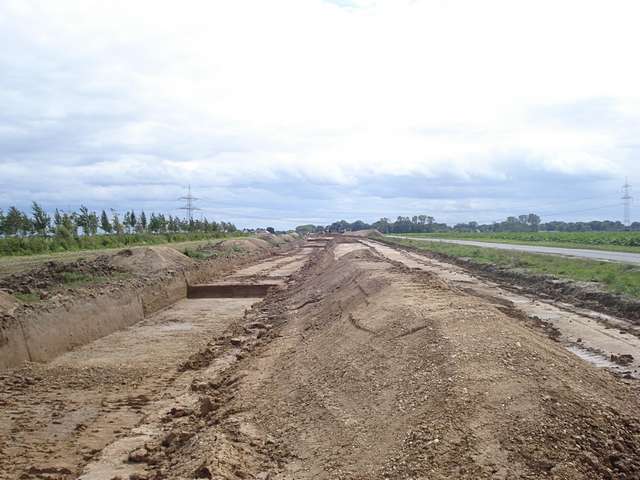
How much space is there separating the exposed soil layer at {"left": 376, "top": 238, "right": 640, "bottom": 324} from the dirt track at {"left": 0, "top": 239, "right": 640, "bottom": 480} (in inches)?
277

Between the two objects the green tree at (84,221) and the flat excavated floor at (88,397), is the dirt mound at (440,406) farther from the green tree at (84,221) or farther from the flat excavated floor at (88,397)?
the green tree at (84,221)

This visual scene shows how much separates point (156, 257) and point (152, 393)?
1790 centimetres

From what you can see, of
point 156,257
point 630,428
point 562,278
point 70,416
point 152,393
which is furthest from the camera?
point 156,257

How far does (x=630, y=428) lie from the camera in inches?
225

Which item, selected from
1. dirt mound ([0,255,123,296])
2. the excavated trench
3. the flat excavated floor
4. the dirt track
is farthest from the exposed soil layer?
dirt mound ([0,255,123,296])

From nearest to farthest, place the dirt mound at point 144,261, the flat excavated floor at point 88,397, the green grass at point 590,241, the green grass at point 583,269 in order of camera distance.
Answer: the flat excavated floor at point 88,397 → the green grass at point 583,269 → the dirt mound at point 144,261 → the green grass at point 590,241

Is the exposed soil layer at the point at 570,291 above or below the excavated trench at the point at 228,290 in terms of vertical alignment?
above

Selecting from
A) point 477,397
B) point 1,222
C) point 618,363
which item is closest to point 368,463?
point 477,397

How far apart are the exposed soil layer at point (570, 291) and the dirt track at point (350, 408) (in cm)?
703

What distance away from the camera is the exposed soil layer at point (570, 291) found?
55.8 feet

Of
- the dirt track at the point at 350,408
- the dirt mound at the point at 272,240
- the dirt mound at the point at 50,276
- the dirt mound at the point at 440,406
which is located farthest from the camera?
the dirt mound at the point at 272,240

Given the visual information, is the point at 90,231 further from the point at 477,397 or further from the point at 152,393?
the point at 477,397

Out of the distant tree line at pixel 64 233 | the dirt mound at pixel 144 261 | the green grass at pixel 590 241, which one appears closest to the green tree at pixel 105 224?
the distant tree line at pixel 64 233

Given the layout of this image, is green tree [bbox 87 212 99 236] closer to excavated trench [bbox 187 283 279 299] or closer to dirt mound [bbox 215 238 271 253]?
dirt mound [bbox 215 238 271 253]
